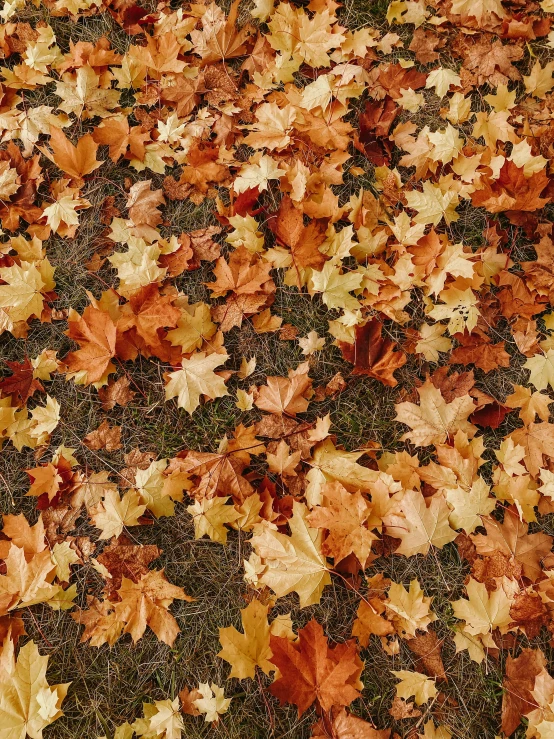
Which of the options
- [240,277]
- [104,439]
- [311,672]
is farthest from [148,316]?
[311,672]

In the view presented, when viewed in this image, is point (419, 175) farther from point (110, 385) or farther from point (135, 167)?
point (110, 385)

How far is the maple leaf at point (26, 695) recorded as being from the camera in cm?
177

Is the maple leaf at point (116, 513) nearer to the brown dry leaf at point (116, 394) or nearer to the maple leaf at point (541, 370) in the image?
the brown dry leaf at point (116, 394)

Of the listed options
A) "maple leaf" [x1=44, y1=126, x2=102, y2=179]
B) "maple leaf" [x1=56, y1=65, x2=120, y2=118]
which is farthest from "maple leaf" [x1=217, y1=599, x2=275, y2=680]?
"maple leaf" [x1=56, y1=65, x2=120, y2=118]

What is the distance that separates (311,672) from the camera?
1.77m

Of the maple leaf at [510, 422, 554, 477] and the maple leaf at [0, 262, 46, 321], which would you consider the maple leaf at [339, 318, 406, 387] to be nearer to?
the maple leaf at [510, 422, 554, 477]

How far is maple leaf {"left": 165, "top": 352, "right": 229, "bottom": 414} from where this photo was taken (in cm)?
220

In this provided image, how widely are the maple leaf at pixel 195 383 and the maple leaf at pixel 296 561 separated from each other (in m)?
0.58

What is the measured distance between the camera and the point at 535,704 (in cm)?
178

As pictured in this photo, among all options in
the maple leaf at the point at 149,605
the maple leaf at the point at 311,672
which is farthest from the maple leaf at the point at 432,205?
the maple leaf at the point at 149,605

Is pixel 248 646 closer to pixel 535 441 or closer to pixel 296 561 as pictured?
pixel 296 561

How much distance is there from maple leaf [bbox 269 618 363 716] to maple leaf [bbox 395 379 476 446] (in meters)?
0.81

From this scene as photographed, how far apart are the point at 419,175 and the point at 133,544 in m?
2.01

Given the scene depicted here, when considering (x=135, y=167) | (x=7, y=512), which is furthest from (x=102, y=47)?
(x=7, y=512)
